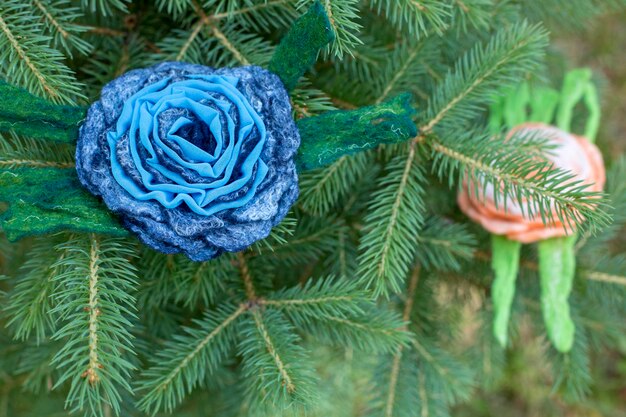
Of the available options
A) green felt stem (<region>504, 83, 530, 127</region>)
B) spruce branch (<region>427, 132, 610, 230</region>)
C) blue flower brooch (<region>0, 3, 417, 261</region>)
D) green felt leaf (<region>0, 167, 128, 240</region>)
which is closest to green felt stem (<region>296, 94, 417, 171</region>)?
blue flower brooch (<region>0, 3, 417, 261</region>)

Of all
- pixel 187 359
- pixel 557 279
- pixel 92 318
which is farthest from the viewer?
pixel 557 279

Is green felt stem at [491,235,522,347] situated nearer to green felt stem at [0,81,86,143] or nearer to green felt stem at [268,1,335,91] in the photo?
green felt stem at [268,1,335,91]

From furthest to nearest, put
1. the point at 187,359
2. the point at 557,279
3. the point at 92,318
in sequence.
A: the point at 557,279
the point at 187,359
the point at 92,318

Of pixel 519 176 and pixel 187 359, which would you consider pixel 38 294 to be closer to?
pixel 187 359

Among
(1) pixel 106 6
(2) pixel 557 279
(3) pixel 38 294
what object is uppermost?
(1) pixel 106 6

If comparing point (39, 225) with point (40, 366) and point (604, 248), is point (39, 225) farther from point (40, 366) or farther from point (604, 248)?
point (604, 248)

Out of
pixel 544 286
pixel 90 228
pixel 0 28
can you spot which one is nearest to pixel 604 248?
pixel 544 286

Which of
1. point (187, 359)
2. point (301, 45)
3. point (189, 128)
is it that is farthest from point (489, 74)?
point (187, 359)

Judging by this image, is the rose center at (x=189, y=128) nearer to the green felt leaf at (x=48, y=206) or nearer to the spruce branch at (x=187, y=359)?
the green felt leaf at (x=48, y=206)
